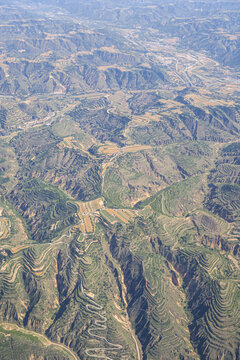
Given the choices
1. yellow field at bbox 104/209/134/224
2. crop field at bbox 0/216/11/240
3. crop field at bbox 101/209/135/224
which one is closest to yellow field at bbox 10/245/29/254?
crop field at bbox 0/216/11/240

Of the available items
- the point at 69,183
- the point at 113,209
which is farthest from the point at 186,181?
the point at 69,183

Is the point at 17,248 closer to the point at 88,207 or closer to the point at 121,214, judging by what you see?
the point at 88,207

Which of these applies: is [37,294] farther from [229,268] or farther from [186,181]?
[186,181]

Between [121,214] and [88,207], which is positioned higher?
[121,214]

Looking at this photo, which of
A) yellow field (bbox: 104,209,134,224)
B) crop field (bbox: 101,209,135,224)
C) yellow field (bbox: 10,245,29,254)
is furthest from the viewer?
yellow field (bbox: 104,209,134,224)

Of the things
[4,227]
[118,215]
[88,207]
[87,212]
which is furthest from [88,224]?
[4,227]

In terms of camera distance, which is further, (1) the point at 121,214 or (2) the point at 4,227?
(2) the point at 4,227

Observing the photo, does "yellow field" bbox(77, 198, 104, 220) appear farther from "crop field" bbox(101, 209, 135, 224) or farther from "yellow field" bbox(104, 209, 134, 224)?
"yellow field" bbox(104, 209, 134, 224)

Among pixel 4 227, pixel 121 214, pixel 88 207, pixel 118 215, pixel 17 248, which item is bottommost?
pixel 4 227

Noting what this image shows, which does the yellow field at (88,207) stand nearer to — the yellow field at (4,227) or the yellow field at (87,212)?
the yellow field at (87,212)

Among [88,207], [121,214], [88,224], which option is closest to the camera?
[88,224]

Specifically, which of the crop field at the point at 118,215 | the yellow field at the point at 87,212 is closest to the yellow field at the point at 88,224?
the yellow field at the point at 87,212
